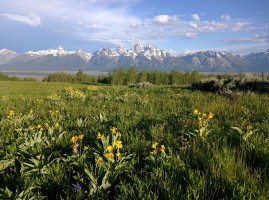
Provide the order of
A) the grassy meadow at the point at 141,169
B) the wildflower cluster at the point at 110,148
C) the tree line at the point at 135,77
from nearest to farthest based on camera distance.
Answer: the grassy meadow at the point at 141,169 → the wildflower cluster at the point at 110,148 → the tree line at the point at 135,77

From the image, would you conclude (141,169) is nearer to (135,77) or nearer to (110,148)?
(110,148)

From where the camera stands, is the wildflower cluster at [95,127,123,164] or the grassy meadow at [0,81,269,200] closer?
the grassy meadow at [0,81,269,200]

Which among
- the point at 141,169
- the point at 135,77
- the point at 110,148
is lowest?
the point at 135,77

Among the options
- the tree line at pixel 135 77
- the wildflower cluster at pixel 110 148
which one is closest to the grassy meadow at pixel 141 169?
the wildflower cluster at pixel 110 148

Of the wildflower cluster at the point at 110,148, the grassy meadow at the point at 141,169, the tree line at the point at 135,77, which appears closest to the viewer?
the grassy meadow at the point at 141,169

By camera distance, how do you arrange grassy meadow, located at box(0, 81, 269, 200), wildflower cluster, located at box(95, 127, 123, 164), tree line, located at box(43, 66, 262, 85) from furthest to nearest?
1. tree line, located at box(43, 66, 262, 85)
2. wildflower cluster, located at box(95, 127, 123, 164)
3. grassy meadow, located at box(0, 81, 269, 200)

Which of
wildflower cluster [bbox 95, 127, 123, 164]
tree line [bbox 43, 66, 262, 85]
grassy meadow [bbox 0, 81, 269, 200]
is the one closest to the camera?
grassy meadow [bbox 0, 81, 269, 200]

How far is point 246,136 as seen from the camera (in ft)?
13.8

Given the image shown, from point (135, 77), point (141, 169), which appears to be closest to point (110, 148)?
point (141, 169)

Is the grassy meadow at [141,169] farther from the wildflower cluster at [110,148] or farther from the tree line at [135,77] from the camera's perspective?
the tree line at [135,77]

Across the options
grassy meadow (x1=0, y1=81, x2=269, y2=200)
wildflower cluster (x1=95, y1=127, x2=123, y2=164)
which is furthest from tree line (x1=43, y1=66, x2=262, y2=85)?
wildflower cluster (x1=95, y1=127, x2=123, y2=164)

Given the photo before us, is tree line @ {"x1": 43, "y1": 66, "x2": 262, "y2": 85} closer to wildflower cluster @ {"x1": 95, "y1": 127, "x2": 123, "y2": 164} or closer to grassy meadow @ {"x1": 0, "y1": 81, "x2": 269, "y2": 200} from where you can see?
grassy meadow @ {"x1": 0, "y1": 81, "x2": 269, "y2": 200}

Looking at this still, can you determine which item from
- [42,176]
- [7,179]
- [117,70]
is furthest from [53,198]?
[117,70]

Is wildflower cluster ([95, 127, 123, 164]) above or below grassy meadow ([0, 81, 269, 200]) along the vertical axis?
above
